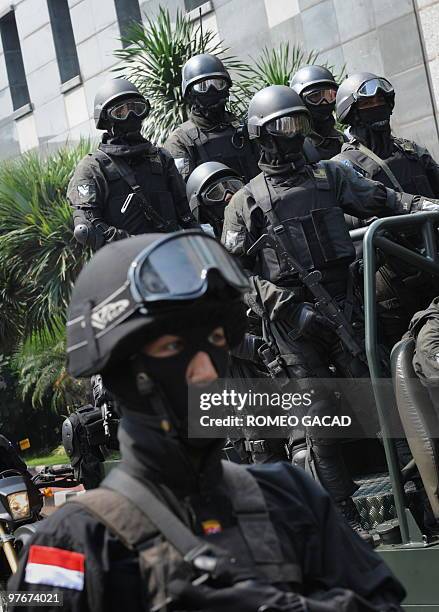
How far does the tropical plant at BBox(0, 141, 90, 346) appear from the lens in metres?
16.9

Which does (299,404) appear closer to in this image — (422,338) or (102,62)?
(422,338)

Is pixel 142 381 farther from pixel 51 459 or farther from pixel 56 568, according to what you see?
pixel 51 459

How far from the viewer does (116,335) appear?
2.30m

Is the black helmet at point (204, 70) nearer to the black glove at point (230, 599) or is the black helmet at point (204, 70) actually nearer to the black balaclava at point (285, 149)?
the black balaclava at point (285, 149)

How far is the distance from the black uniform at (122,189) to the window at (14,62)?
17.1 meters

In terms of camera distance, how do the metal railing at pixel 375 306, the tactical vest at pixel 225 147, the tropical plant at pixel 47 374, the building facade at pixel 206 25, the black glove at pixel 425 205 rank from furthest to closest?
the tropical plant at pixel 47 374 < the building facade at pixel 206 25 < the tactical vest at pixel 225 147 < the black glove at pixel 425 205 < the metal railing at pixel 375 306

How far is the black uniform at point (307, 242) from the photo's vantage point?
21.1 feet

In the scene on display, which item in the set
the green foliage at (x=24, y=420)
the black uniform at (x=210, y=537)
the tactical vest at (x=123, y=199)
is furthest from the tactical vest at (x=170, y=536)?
the green foliage at (x=24, y=420)

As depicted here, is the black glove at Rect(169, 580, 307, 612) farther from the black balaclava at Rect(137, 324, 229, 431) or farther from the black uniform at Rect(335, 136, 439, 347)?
the black uniform at Rect(335, 136, 439, 347)

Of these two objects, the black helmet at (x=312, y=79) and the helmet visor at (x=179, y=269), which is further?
the black helmet at (x=312, y=79)

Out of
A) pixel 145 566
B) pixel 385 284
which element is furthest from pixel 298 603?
pixel 385 284

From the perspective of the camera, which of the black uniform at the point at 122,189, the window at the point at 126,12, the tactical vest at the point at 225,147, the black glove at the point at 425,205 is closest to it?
the black glove at the point at 425,205

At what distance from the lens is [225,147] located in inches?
338

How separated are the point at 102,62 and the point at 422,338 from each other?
17.1 meters
